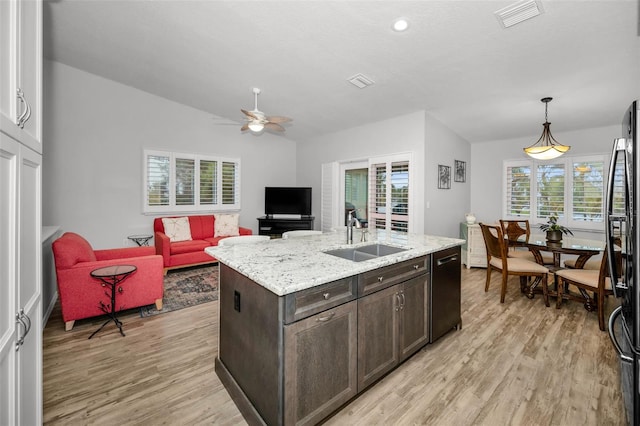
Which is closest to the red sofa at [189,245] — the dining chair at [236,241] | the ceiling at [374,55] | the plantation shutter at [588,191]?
the ceiling at [374,55]

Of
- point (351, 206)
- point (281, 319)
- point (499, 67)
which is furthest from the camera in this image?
point (351, 206)

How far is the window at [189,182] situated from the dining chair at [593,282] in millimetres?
5790

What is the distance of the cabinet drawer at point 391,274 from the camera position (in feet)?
6.06

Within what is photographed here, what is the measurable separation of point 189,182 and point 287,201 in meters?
2.13

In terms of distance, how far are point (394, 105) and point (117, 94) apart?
15.7 ft

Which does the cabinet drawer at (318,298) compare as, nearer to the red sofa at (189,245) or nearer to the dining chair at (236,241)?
the dining chair at (236,241)

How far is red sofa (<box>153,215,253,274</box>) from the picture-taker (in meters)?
4.80

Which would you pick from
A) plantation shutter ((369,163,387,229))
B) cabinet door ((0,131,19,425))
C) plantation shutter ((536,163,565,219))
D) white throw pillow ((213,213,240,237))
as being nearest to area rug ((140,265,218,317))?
white throw pillow ((213,213,240,237))

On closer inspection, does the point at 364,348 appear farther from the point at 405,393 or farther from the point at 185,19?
the point at 185,19

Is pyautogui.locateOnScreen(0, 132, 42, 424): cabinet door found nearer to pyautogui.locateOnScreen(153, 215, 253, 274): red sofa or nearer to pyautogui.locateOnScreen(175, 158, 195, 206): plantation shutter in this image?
pyautogui.locateOnScreen(153, 215, 253, 274): red sofa

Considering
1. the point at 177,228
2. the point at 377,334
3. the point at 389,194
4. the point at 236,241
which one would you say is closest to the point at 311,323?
the point at 377,334

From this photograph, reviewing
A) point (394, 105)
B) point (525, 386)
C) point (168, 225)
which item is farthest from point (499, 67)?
point (168, 225)

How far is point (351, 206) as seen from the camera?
6.21 meters

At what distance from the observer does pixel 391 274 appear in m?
2.05
